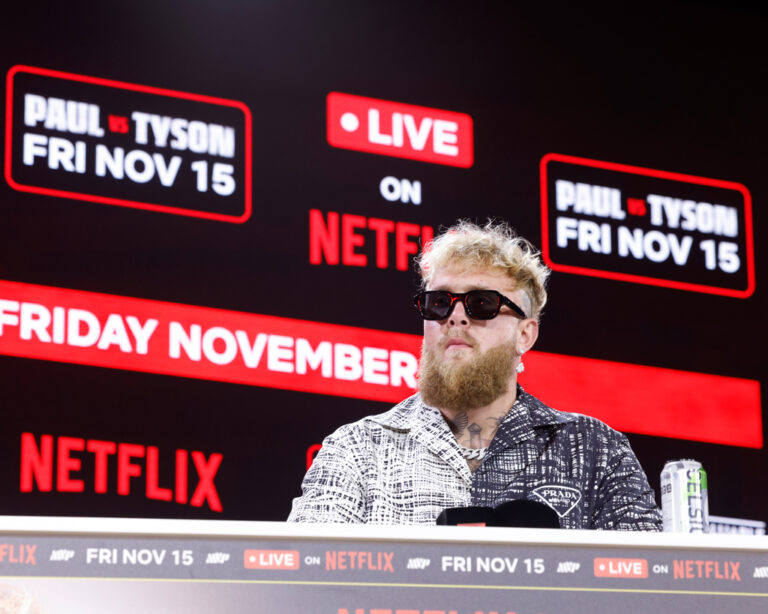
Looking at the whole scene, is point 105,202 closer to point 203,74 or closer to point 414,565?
point 203,74

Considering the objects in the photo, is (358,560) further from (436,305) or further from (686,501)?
(436,305)

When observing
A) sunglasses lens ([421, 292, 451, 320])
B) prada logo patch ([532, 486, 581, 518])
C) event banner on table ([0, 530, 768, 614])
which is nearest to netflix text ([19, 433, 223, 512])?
sunglasses lens ([421, 292, 451, 320])

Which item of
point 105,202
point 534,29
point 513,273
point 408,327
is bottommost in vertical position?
point 513,273

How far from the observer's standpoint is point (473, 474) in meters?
2.17

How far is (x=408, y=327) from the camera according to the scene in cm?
374

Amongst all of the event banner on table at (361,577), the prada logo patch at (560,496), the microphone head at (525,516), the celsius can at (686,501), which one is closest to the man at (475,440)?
the prada logo patch at (560,496)

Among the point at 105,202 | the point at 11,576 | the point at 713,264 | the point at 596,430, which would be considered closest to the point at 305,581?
the point at 11,576

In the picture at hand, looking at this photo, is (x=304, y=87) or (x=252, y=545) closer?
(x=252, y=545)

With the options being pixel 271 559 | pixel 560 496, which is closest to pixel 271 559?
pixel 271 559

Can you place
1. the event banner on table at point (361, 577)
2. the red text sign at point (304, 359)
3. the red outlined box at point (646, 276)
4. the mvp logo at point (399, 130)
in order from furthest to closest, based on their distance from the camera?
1. the red outlined box at point (646, 276)
2. the mvp logo at point (399, 130)
3. the red text sign at point (304, 359)
4. the event banner on table at point (361, 577)

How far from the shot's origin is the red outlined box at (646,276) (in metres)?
4.01

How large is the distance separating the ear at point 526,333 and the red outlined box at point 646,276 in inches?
62.5

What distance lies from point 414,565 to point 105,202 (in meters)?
2.55

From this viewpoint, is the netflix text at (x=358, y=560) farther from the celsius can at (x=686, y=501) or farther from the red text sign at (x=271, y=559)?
the celsius can at (x=686, y=501)
